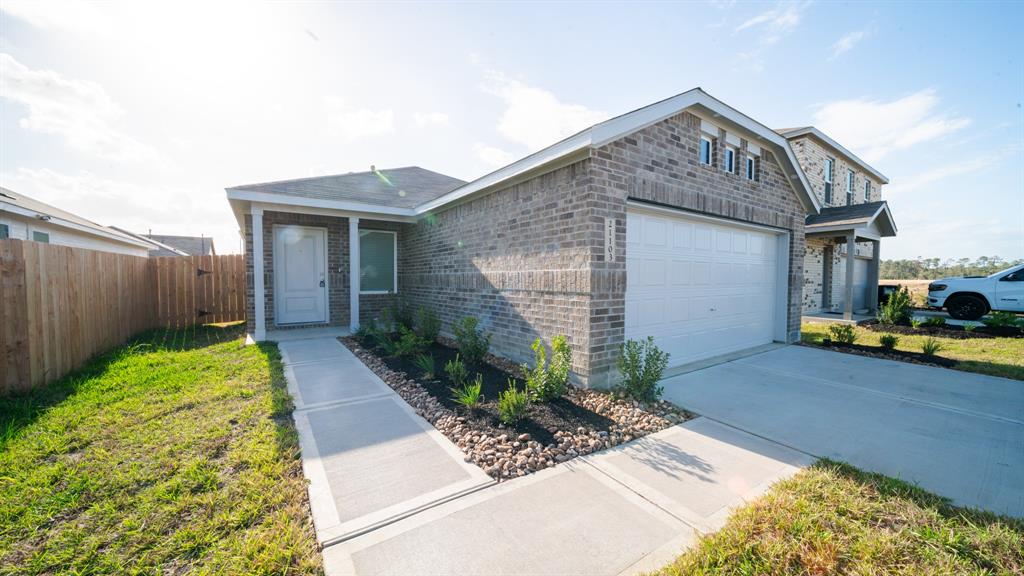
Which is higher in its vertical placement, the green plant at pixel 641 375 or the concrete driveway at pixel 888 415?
the green plant at pixel 641 375

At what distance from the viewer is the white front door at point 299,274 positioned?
877cm

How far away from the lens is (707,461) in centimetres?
307

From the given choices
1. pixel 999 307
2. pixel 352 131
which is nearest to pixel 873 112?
pixel 999 307

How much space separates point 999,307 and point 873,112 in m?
8.35

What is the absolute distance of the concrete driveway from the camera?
290 cm

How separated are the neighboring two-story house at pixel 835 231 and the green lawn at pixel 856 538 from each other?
11.1m

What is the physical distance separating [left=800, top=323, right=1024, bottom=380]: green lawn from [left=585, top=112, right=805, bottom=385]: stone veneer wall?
12.5 ft

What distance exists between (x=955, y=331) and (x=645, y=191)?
1049 centimetres

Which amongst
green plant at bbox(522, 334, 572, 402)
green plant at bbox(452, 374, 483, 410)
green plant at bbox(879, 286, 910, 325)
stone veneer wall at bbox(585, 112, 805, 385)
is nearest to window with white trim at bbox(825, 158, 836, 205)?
green plant at bbox(879, 286, 910, 325)

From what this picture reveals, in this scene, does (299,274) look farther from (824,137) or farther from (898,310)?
(824,137)

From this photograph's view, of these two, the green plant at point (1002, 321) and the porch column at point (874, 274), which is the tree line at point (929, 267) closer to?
the porch column at point (874, 274)

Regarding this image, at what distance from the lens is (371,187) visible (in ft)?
31.2

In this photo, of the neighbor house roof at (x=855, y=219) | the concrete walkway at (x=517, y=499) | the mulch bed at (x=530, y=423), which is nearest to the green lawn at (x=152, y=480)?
the concrete walkway at (x=517, y=499)

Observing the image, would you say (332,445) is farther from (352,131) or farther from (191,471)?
(352,131)
